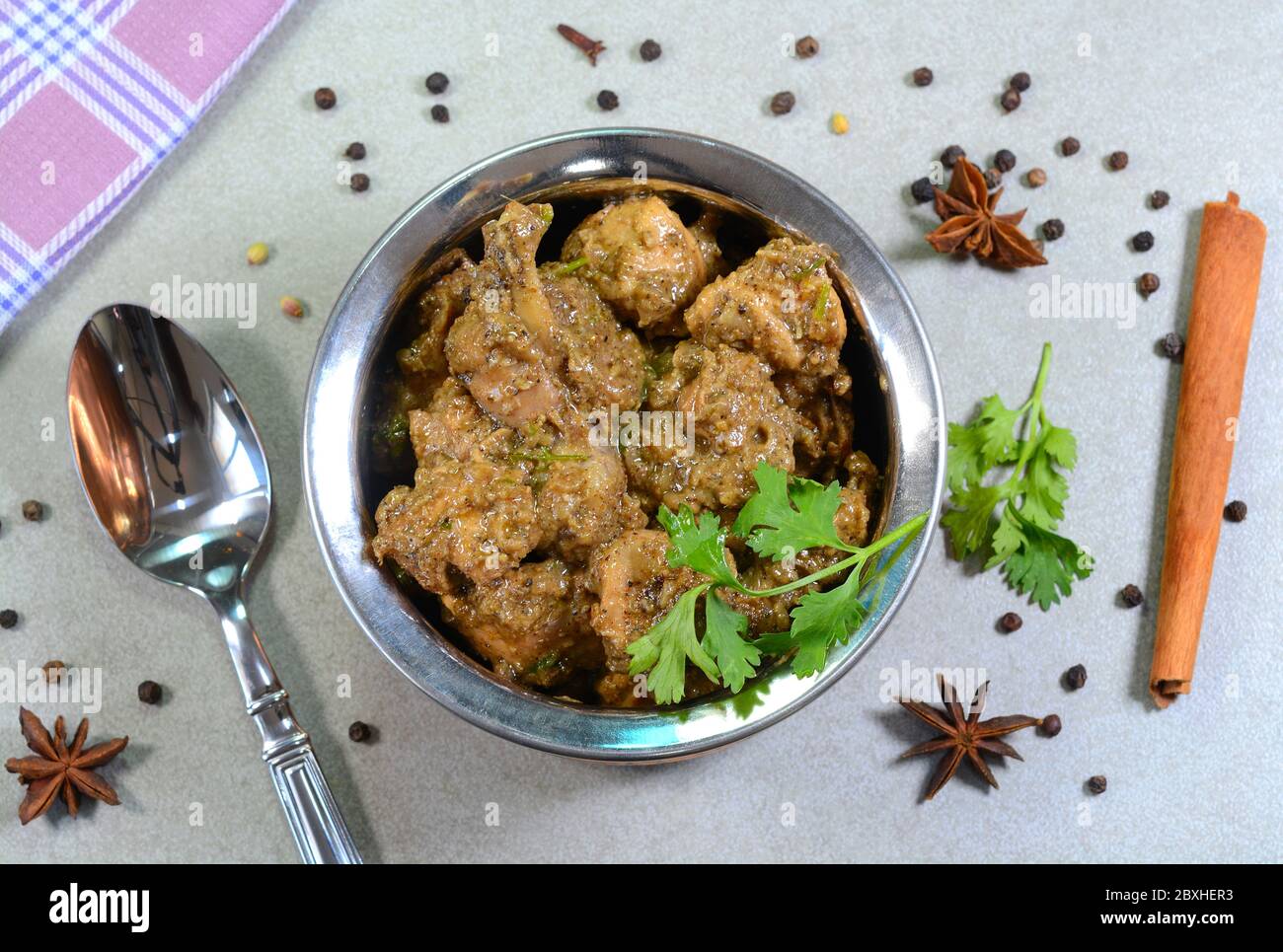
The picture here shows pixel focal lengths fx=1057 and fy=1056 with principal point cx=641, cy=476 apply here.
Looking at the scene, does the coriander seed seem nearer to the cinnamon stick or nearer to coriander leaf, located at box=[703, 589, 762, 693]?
the cinnamon stick

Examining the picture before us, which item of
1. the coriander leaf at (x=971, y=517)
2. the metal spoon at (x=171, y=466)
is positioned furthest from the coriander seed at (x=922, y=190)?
the metal spoon at (x=171, y=466)

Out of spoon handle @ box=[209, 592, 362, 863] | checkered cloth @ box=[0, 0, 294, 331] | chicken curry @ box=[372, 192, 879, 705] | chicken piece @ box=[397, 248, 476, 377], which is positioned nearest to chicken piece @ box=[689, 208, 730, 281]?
chicken curry @ box=[372, 192, 879, 705]

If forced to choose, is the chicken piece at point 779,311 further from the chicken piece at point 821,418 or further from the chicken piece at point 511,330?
the chicken piece at point 511,330

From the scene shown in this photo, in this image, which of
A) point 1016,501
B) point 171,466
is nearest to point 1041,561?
point 1016,501

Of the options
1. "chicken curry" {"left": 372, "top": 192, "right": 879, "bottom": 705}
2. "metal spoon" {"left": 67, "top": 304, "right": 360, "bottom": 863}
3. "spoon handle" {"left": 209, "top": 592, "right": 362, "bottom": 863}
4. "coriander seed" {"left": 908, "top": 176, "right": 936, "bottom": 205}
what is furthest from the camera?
"coriander seed" {"left": 908, "top": 176, "right": 936, "bottom": 205}

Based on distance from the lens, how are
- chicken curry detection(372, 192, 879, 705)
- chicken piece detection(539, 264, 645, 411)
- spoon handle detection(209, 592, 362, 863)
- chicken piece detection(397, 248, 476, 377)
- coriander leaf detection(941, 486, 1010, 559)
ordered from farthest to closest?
coriander leaf detection(941, 486, 1010, 559)
spoon handle detection(209, 592, 362, 863)
chicken piece detection(397, 248, 476, 377)
chicken piece detection(539, 264, 645, 411)
chicken curry detection(372, 192, 879, 705)

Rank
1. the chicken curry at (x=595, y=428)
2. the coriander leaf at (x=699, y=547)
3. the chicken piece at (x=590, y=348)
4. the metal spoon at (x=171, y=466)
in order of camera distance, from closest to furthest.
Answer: the coriander leaf at (x=699, y=547) < the chicken curry at (x=595, y=428) < the chicken piece at (x=590, y=348) < the metal spoon at (x=171, y=466)
